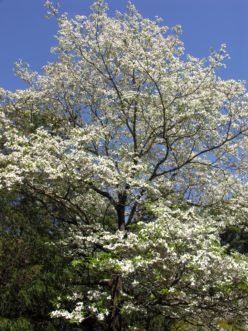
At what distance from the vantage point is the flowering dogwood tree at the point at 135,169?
1051 cm

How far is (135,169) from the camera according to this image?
13.7 meters

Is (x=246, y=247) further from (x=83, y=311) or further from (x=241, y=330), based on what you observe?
(x=83, y=311)

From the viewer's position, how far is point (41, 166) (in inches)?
482

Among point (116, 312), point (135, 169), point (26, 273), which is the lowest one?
point (116, 312)

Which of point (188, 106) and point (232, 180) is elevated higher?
point (188, 106)

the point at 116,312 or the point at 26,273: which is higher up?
the point at 26,273

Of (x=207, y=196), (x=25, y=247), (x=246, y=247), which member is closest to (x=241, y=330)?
(x=207, y=196)

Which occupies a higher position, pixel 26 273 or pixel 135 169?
pixel 135 169

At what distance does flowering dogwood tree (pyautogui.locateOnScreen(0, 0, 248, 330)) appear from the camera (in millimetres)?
10508

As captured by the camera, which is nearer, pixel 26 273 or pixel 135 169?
pixel 26 273

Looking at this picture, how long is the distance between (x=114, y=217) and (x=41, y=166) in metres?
5.30

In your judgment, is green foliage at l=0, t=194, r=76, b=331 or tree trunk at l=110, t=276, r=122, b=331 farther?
tree trunk at l=110, t=276, r=122, b=331

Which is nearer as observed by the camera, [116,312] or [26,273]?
[26,273]

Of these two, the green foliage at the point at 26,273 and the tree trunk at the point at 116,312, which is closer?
the green foliage at the point at 26,273
